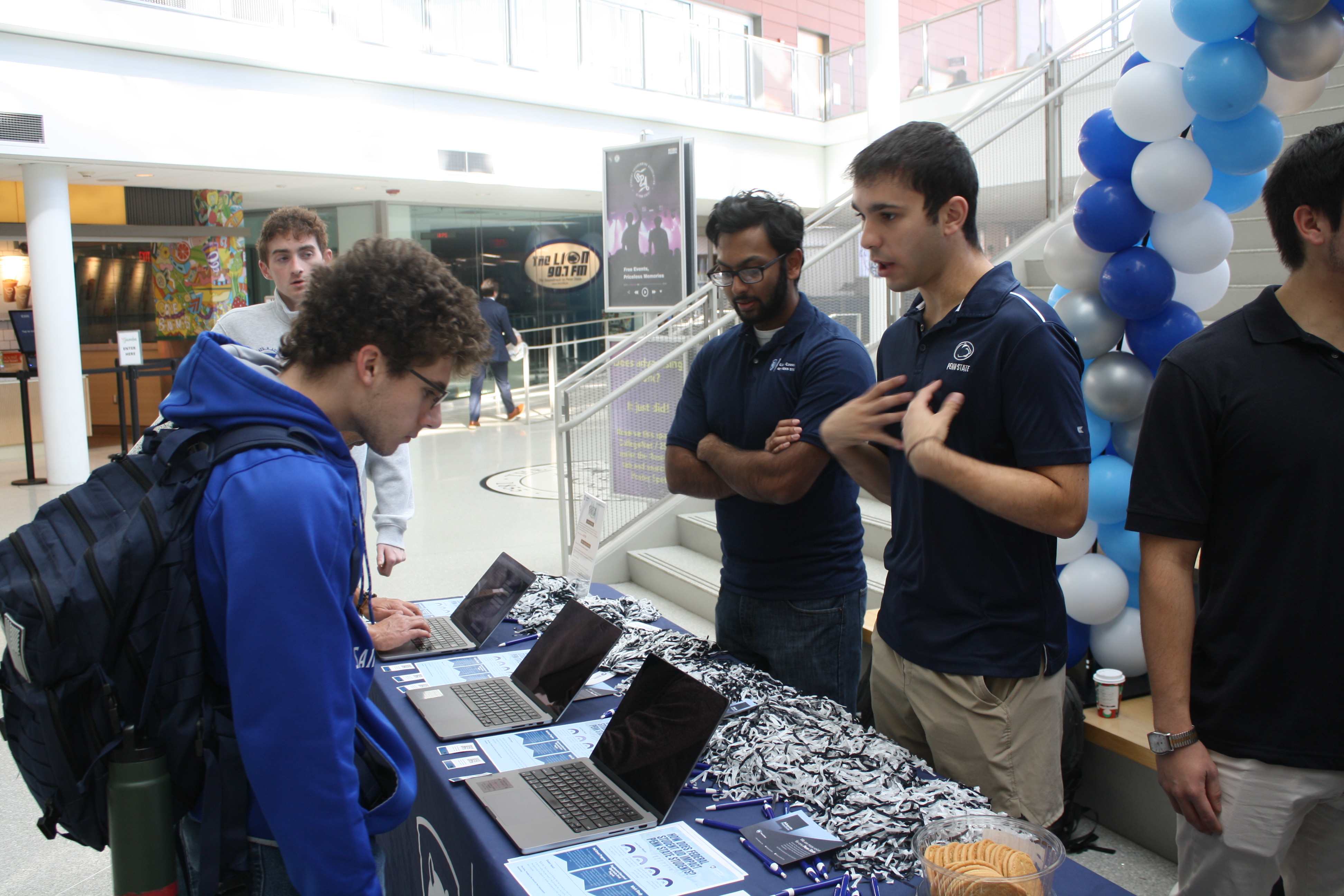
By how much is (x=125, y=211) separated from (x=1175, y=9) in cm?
1246

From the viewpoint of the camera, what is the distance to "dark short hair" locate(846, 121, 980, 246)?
162 cm

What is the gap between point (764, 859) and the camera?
1309 mm

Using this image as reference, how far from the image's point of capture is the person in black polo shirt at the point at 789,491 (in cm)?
207

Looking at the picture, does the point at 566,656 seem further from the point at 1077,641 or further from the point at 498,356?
the point at 498,356

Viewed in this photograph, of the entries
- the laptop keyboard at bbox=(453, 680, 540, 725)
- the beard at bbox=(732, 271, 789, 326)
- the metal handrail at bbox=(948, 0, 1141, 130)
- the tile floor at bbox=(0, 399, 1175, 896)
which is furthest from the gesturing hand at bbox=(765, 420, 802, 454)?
the metal handrail at bbox=(948, 0, 1141, 130)

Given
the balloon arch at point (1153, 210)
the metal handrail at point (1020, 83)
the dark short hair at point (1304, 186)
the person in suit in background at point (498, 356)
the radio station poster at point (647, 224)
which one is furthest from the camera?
the person in suit in background at point (498, 356)

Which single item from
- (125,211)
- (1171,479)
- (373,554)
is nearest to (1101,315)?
(1171,479)

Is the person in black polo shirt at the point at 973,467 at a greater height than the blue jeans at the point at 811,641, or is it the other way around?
the person in black polo shirt at the point at 973,467

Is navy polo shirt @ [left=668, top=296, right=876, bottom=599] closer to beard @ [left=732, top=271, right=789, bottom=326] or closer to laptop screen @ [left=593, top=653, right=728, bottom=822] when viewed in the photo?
beard @ [left=732, top=271, right=789, bottom=326]

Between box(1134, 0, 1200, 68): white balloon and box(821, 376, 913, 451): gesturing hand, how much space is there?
1650 mm

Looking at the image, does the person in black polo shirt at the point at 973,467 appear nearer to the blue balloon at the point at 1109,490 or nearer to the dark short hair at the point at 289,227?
the blue balloon at the point at 1109,490

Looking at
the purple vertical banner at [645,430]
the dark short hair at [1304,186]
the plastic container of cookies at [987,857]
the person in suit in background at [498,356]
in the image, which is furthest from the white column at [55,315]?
the dark short hair at [1304,186]

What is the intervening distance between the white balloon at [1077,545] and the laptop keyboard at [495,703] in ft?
5.46

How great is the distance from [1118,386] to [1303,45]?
0.98m
